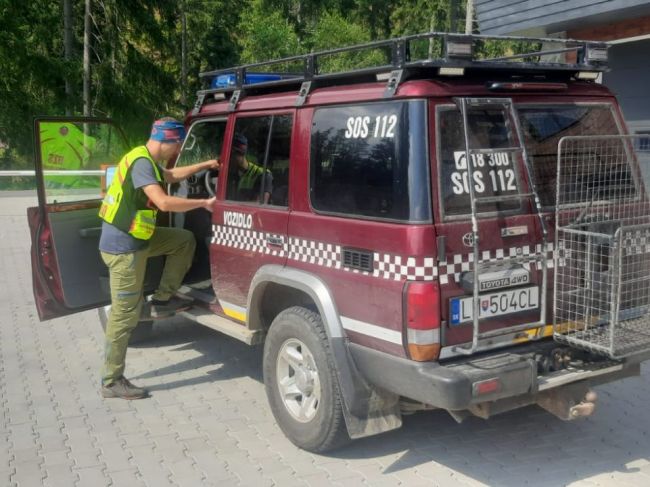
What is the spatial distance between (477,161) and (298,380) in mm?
1642

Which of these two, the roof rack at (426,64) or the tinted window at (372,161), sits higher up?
the roof rack at (426,64)

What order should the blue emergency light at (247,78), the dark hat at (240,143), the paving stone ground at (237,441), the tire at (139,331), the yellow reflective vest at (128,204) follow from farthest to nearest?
1. the tire at (139,331)
2. the blue emergency light at (247,78)
3. the yellow reflective vest at (128,204)
4. the dark hat at (240,143)
5. the paving stone ground at (237,441)

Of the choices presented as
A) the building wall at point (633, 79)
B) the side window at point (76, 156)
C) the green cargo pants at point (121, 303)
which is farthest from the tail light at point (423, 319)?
the building wall at point (633, 79)

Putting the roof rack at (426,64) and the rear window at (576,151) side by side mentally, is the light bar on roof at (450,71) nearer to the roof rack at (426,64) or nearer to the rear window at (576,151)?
the roof rack at (426,64)

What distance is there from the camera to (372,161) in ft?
12.5

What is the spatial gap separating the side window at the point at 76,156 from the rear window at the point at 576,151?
3.54 m

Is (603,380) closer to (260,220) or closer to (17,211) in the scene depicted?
(260,220)

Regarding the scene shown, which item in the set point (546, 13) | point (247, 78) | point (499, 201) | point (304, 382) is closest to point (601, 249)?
point (499, 201)

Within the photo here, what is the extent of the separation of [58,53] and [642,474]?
655 inches

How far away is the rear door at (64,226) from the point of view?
17.9 ft

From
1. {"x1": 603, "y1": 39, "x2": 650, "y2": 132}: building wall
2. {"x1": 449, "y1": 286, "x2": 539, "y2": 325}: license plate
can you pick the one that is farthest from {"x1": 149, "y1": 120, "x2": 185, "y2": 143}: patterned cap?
{"x1": 603, "y1": 39, "x2": 650, "y2": 132}: building wall

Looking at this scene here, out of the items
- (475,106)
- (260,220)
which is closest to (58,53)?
(260,220)

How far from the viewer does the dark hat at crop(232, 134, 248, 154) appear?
4.95 m

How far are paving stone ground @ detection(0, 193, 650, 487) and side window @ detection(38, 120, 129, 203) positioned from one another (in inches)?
57.0
